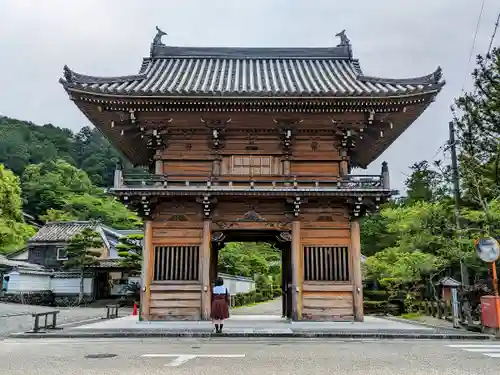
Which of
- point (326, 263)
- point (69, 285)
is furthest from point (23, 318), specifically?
point (69, 285)

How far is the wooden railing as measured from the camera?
51.0 ft

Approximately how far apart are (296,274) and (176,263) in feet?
14.0

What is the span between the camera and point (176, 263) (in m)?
16.2

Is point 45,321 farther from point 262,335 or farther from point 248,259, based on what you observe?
point 248,259

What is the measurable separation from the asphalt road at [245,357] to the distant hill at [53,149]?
67.3 meters

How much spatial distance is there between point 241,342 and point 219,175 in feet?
22.6

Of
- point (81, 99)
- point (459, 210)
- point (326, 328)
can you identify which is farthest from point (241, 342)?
point (459, 210)

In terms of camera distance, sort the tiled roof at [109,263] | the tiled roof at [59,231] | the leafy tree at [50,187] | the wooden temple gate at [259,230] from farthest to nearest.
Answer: the leafy tree at [50,187]
the tiled roof at [59,231]
the tiled roof at [109,263]
the wooden temple gate at [259,230]

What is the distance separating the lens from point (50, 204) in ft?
231

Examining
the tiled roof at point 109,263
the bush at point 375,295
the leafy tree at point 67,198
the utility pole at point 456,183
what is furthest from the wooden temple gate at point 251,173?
the leafy tree at point 67,198

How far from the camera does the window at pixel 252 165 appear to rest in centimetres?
1695

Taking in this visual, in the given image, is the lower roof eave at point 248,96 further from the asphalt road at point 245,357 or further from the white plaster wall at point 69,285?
the white plaster wall at point 69,285

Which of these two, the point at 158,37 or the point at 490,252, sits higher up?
the point at 158,37

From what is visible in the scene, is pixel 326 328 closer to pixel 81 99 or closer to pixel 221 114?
pixel 221 114
